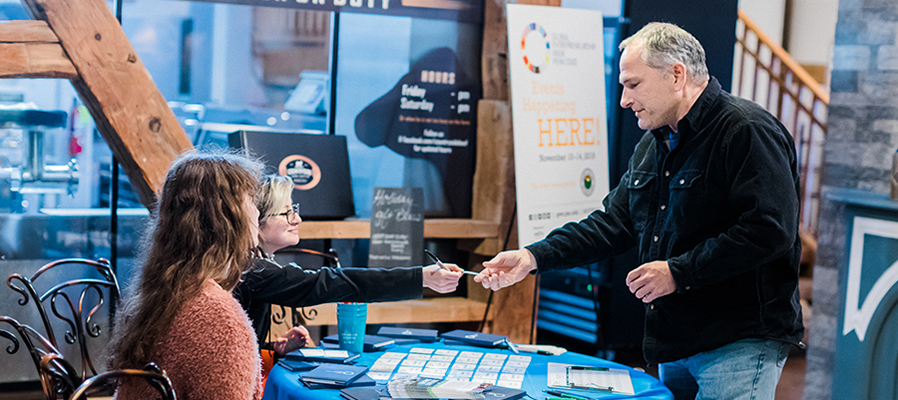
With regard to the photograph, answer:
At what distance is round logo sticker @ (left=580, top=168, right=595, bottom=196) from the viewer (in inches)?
161

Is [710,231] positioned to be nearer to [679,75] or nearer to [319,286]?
[679,75]

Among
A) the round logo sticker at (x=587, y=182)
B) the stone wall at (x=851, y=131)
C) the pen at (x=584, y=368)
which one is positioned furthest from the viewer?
the round logo sticker at (x=587, y=182)

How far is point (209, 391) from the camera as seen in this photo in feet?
4.47

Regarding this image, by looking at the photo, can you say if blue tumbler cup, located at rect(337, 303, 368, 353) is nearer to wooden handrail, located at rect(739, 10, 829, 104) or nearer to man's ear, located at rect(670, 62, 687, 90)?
man's ear, located at rect(670, 62, 687, 90)

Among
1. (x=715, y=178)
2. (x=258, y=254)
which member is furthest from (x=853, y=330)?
(x=258, y=254)

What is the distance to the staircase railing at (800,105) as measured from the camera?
21.9 ft

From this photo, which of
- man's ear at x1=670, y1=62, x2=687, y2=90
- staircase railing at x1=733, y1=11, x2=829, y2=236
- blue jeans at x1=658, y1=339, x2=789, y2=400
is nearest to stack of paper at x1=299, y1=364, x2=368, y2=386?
blue jeans at x1=658, y1=339, x2=789, y2=400

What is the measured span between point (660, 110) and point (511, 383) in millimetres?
876

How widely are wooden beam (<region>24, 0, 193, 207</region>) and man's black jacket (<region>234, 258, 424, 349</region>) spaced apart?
4.56 ft

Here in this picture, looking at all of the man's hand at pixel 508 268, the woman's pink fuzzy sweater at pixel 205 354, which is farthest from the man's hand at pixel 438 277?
the woman's pink fuzzy sweater at pixel 205 354

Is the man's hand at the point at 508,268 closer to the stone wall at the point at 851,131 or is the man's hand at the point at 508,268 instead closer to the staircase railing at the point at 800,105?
the stone wall at the point at 851,131

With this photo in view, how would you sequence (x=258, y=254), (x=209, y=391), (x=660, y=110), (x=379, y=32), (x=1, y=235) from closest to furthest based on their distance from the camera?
(x=209, y=391) → (x=660, y=110) → (x=258, y=254) → (x=1, y=235) → (x=379, y=32)

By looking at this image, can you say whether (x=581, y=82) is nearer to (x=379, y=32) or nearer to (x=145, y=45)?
(x=379, y=32)

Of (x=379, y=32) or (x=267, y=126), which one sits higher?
(x=379, y=32)
